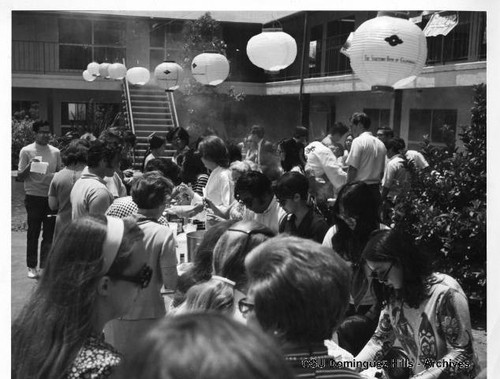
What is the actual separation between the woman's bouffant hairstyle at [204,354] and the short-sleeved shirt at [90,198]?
2.26 meters

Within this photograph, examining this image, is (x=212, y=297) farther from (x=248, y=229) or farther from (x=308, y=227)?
(x=308, y=227)

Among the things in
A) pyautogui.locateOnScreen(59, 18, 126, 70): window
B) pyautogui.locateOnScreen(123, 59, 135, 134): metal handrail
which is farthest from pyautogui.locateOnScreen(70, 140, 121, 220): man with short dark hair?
pyautogui.locateOnScreen(59, 18, 126, 70): window

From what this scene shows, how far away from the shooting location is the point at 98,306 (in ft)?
4.55

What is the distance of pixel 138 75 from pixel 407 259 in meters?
1.86

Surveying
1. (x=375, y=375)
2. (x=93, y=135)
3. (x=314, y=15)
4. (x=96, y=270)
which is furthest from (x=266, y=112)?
(x=96, y=270)

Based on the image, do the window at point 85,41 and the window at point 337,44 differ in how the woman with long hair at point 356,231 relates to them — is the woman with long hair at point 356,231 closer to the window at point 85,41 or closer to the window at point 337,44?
the window at point 337,44

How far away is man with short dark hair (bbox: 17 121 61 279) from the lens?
2480mm

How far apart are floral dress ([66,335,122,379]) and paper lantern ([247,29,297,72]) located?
2.16m

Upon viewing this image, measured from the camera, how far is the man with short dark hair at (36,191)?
97.6 inches

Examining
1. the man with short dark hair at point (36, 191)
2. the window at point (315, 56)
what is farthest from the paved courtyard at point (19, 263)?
the window at point (315, 56)

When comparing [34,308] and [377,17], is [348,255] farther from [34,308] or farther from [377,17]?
[34,308]

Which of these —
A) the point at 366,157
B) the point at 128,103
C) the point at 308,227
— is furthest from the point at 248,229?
the point at 366,157

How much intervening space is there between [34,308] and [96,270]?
0.16 metres

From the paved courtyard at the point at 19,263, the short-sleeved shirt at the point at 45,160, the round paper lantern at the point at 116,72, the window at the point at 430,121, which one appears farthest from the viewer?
the window at the point at 430,121
